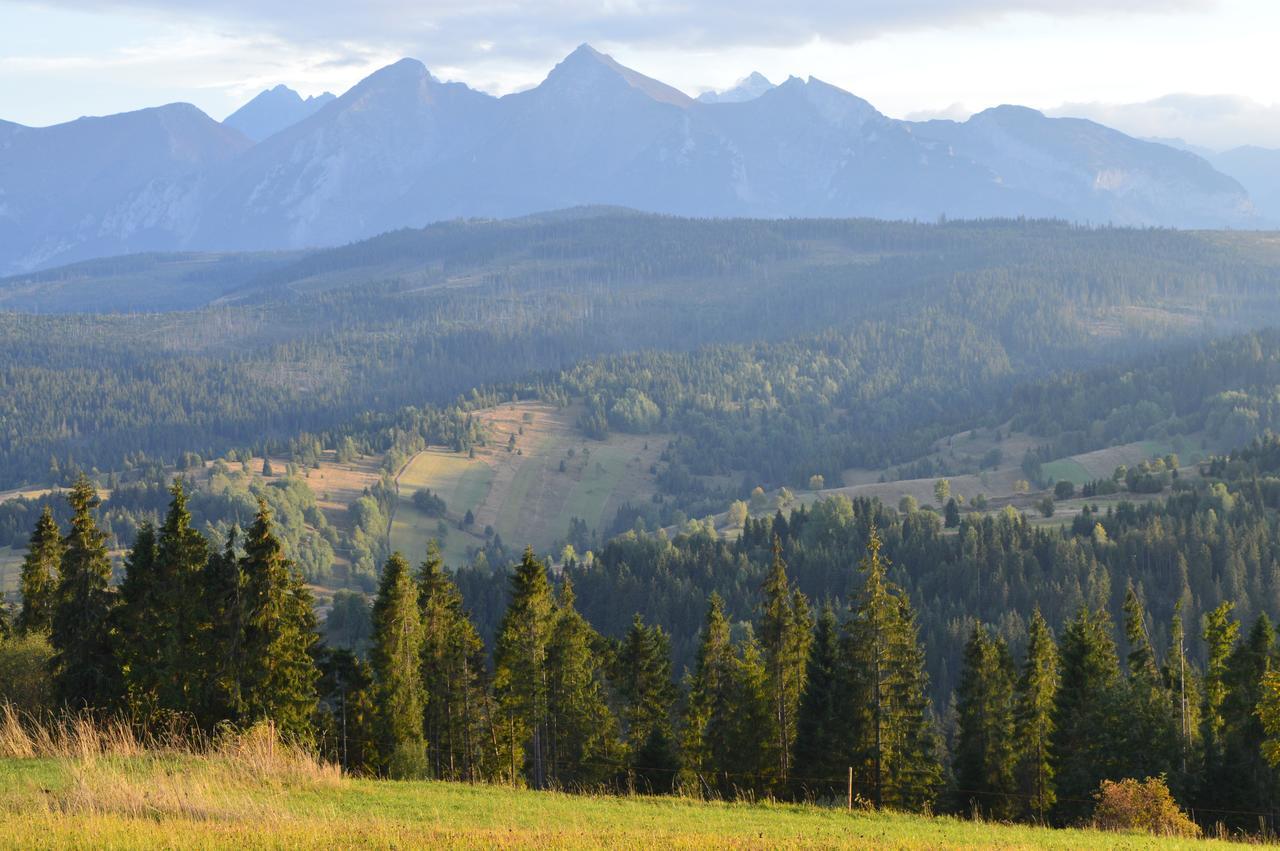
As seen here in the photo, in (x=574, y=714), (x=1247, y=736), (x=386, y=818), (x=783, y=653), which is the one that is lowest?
(x=1247, y=736)

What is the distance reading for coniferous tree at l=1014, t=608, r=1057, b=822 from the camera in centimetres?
7312

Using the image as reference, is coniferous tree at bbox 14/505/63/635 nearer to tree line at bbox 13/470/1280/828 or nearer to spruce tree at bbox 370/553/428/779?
tree line at bbox 13/470/1280/828

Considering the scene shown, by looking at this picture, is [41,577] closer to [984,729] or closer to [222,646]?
[222,646]

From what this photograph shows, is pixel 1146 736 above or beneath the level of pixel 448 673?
beneath

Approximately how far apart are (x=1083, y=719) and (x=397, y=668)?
35.5 m

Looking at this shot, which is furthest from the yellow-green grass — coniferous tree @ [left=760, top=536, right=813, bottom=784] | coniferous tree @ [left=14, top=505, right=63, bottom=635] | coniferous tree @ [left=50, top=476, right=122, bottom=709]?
coniferous tree @ [left=14, top=505, right=63, bottom=635]

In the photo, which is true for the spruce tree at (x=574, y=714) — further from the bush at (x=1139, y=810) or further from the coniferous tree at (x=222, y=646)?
the bush at (x=1139, y=810)

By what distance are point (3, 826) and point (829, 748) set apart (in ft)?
144

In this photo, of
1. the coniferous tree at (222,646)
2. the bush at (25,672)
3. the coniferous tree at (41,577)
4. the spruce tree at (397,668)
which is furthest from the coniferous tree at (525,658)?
the coniferous tree at (41,577)

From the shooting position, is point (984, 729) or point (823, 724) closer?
point (823, 724)

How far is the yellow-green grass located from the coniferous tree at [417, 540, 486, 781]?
104 ft

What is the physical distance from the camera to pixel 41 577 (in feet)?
227

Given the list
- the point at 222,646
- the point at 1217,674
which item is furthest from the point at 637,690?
the point at 1217,674

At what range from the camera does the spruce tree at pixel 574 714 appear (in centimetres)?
7431
